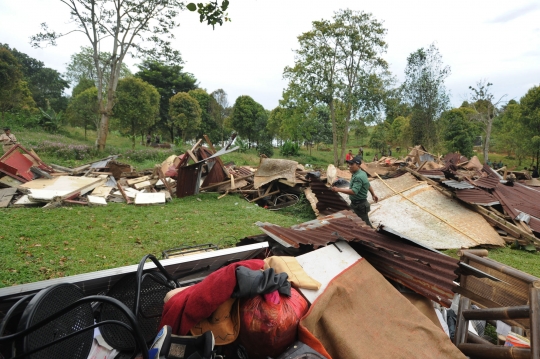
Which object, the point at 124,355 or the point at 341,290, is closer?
the point at 124,355

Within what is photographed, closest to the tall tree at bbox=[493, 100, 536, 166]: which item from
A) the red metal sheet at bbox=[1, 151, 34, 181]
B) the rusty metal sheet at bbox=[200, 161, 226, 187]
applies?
the rusty metal sheet at bbox=[200, 161, 226, 187]

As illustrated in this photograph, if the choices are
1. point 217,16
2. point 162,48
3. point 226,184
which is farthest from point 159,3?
point 217,16

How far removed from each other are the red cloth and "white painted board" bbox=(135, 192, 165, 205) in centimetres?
791

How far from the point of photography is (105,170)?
1145 centimetres

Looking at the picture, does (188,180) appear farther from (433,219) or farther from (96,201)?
(433,219)

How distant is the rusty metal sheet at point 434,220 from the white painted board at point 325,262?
4580 mm

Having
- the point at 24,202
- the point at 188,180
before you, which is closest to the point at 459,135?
the point at 188,180

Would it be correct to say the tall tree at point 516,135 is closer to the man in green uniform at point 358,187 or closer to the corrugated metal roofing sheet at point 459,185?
the corrugated metal roofing sheet at point 459,185

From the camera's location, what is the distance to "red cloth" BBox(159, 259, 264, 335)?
174cm

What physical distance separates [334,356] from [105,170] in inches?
457

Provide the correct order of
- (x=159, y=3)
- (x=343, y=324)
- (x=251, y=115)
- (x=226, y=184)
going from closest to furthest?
1. (x=343, y=324)
2. (x=226, y=184)
3. (x=159, y=3)
4. (x=251, y=115)

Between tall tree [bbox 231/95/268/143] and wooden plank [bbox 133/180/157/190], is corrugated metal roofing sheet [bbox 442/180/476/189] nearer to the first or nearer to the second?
wooden plank [bbox 133/180/157/190]

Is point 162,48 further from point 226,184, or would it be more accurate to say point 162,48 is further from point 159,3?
point 226,184

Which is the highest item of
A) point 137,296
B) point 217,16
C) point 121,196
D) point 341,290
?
point 217,16
